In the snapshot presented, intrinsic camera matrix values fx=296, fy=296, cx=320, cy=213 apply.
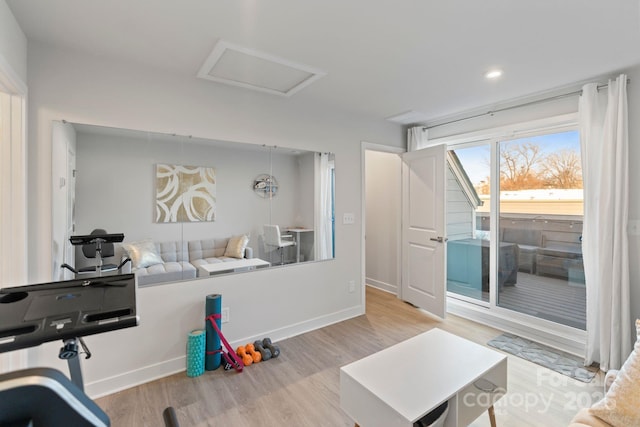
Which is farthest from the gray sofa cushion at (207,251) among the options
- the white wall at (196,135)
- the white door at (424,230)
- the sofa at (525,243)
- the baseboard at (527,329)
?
the sofa at (525,243)

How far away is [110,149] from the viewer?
222 centimetres

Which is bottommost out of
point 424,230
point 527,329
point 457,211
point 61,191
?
point 527,329

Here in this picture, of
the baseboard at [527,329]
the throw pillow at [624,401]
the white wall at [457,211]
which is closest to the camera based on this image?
the throw pillow at [624,401]

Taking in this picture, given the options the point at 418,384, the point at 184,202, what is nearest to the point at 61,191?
the point at 184,202

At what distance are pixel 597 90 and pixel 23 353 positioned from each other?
4626mm

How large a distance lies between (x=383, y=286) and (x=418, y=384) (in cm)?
327

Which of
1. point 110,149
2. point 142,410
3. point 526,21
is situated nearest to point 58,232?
point 110,149

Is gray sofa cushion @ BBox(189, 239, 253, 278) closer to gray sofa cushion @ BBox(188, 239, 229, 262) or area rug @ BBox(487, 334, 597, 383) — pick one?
gray sofa cushion @ BBox(188, 239, 229, 262)

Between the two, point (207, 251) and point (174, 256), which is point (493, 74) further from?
point (174, 256)

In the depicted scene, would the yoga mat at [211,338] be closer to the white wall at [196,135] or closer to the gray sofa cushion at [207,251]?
the white wall at [196,135]

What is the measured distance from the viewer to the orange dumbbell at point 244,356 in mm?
2514

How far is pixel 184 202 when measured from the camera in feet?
8.20

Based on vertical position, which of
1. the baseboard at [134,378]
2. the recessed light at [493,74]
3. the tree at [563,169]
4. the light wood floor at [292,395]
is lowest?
the light wood floor at [292,395]

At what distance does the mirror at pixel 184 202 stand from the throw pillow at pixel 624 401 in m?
2.41
